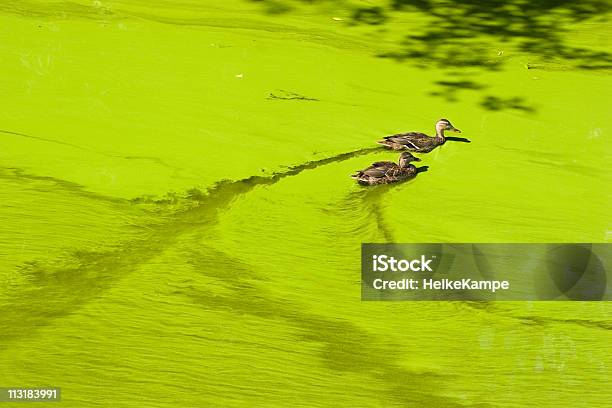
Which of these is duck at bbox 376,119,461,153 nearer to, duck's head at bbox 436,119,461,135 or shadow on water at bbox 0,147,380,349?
duck's head at bbox 436,119,461,135

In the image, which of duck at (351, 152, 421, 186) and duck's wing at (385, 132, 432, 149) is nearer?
duck at (351, 152, 421, 186)

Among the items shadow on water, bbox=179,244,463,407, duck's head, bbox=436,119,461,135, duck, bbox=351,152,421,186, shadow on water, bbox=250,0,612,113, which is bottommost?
shadow on water, bbox=179,244,463,407

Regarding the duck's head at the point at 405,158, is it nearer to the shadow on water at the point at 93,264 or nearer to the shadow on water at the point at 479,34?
the shadow on water at the point at 93,264

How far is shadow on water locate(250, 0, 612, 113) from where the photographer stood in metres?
4.49

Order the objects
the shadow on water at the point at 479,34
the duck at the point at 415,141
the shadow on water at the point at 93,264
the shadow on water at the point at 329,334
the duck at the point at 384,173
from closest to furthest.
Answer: the shadow on water at the point at 329,334 → the shadow on water at the point at 93,264 → the duck at the point at 384,173 → the duck at the point at 415,141 → the shadow on water at the point at 479,34

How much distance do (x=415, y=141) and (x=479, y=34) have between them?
1.49m

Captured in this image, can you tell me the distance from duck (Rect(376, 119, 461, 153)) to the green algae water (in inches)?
1.4

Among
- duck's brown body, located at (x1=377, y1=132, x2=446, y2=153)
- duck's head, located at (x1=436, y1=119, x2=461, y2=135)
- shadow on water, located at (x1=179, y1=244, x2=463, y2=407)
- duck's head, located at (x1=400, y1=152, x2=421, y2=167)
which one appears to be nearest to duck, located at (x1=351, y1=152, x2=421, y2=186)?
duck's head, located at (x1=400, y1=152, x2=421, y2=167)

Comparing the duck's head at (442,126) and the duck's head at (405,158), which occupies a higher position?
the duck's head at (442,126)

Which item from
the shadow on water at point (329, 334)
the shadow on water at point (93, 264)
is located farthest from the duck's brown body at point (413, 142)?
the shadow on water at point (329, 334)

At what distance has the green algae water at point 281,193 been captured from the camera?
2436 mm

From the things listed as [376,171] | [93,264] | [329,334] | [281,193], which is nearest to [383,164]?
[376,171]

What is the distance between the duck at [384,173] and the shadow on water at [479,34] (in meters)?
0.83

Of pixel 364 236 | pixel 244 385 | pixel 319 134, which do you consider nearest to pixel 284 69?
pixel 319 134
